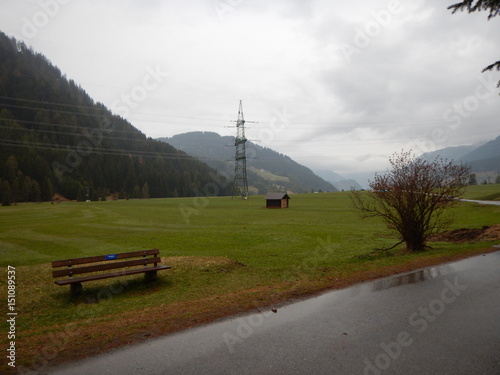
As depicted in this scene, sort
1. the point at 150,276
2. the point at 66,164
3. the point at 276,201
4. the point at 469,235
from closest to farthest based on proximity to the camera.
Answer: the point at 150,276
the point at 469,235
the point at 276,201
the point at 66,164

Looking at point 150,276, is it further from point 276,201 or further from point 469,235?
point 276,201

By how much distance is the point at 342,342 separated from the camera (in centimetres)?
A: 615

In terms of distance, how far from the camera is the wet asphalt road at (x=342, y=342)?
5.27m

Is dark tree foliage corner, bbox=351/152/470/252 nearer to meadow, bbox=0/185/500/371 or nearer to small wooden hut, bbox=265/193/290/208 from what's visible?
meadow, bbox=0/185/500/371

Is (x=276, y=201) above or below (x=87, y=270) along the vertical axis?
above

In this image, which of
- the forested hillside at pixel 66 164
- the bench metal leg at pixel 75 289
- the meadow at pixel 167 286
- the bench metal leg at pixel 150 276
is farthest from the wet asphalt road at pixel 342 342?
the forested hillside at pixel 66 164

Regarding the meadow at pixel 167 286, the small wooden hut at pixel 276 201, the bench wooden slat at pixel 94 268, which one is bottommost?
the meadow at pixel 167 286

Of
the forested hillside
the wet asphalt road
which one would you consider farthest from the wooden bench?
the forested hillside

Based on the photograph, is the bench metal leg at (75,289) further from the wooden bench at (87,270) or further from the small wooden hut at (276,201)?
the small wooden hut at (276,201)

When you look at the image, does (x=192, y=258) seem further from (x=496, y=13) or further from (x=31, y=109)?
(x=31, y=109)

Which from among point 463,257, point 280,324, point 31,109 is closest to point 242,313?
point 280,324

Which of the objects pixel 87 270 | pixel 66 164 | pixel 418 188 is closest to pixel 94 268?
pixel 87 270

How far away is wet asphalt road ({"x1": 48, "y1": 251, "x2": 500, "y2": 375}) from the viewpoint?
5270mm

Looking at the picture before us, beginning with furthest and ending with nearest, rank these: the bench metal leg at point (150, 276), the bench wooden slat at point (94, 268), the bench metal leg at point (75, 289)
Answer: the bench metal leg at point (150, 276) < the bench metal leg at point (75, 289) < the bench wooden slat at point (94, 268)
